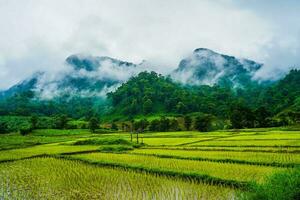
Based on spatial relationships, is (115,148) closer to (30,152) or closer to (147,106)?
(30,152)

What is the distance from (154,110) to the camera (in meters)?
90.4

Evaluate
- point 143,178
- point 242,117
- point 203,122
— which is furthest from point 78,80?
point 143,178

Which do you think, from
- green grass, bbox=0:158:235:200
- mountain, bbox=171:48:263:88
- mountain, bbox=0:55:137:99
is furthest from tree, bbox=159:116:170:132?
mountain, bbox=171:48:263:88

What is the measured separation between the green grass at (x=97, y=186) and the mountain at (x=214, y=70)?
14827 cm

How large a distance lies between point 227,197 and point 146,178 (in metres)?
5.04

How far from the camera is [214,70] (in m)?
180

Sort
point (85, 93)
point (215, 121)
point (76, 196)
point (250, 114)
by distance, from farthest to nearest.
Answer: point (85, 93) → point (215, 121) → point (250, 114) → point (76, 196)

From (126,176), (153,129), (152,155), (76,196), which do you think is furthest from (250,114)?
(76,196)

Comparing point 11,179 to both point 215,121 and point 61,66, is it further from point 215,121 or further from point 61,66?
point 61,66

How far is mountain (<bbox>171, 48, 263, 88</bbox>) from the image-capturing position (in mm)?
166500

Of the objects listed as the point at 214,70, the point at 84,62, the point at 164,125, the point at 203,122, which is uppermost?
the point at 84,62

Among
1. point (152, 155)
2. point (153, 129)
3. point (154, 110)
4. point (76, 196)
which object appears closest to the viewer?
point (76, 196)

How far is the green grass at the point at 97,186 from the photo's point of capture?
36.1ft

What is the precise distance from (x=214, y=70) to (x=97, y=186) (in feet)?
566
